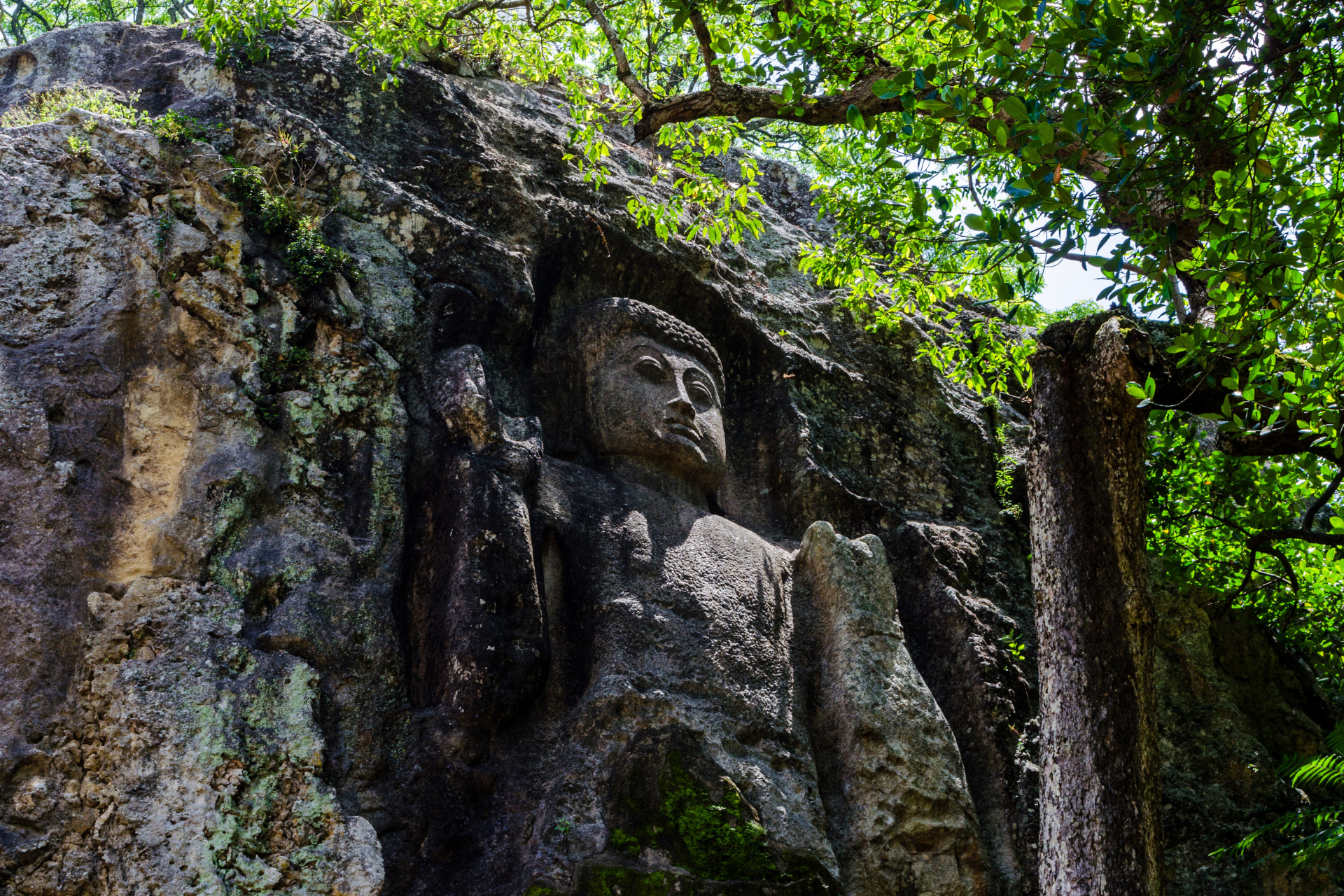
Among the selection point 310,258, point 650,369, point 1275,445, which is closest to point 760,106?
point 650,369

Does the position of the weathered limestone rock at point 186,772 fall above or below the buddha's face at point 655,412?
below

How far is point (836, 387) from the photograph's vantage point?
8.40 metres

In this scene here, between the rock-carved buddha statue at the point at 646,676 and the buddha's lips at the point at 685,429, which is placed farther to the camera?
the buddha's lips at the point at 685,429

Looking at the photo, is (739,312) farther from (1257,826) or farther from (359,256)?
(1257,826)

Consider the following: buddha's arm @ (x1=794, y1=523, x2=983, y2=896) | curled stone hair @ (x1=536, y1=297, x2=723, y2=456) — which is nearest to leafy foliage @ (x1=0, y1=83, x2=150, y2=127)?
curled stone hair @ (x1=536, y1=297, x2=723, y2=456)

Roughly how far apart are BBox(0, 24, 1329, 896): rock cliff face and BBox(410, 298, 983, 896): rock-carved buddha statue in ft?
0.13

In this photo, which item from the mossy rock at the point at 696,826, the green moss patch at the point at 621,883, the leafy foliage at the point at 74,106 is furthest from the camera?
the leafy foliage at the point at 74,106

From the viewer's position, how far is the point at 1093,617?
4.96 m

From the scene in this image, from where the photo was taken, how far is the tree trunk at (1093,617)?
4.58 meters

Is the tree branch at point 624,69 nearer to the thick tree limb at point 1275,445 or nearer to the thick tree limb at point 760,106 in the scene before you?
the thick tree limb at point 760,106

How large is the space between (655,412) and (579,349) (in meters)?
0.70

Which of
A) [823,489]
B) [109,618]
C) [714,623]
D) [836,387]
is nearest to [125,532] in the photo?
[109,618]

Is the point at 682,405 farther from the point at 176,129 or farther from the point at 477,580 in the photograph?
the point at 176,129

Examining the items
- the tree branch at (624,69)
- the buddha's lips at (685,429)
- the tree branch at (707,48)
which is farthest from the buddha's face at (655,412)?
the tree branch at (707,48)
